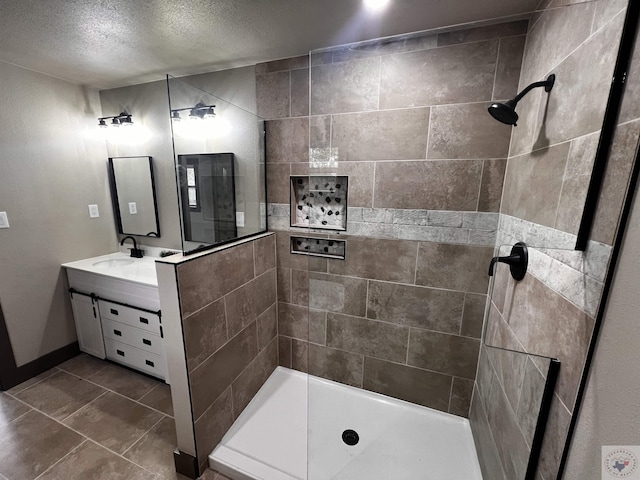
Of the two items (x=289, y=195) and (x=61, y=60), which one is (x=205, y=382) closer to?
(x=289, y=195)

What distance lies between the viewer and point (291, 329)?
→ 2014mm

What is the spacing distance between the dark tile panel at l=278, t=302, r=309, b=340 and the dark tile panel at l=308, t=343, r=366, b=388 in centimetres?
13

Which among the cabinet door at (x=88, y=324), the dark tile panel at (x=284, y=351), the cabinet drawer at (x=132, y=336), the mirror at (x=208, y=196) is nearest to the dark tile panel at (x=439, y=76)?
the mirror at (x=208, y=196)

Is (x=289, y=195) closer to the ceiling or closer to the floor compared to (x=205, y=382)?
closer to the ceiling

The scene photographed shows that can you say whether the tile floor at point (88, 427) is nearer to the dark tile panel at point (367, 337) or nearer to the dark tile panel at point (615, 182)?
the dark tile panel at point (367, 337)

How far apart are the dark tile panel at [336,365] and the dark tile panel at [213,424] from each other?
0.66m

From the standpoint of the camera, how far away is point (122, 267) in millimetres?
2086

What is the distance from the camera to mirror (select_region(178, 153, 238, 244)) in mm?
1426

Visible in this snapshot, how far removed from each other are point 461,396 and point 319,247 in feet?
4.42

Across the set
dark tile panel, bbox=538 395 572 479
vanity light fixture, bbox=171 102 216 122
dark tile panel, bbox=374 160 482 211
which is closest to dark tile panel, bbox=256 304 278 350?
dark tile panel, bbox=374 160 482 211

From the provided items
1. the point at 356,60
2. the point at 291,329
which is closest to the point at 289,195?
the point at 356,60

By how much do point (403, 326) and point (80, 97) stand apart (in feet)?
10.5

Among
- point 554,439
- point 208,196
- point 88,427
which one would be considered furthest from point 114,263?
point 554,439

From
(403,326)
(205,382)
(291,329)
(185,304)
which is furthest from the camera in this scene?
(291,329)
